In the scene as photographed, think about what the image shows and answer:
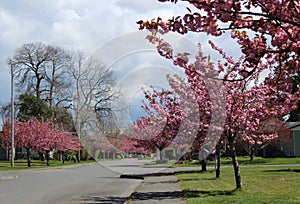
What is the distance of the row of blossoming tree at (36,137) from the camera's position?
159ft

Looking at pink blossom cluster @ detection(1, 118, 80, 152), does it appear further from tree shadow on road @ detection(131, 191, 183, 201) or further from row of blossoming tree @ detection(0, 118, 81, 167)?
tree shadow on road @ detection(131, 191, 183, 201)

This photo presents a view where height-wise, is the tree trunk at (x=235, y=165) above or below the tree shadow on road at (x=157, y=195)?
above

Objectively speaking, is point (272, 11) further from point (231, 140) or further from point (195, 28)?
point (231, 140)

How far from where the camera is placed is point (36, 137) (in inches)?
1918

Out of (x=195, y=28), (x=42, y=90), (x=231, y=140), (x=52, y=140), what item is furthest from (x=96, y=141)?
(x=195, y=28)

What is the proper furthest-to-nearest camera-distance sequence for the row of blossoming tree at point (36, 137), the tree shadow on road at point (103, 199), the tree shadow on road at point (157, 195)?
the row of blossoming tree at point (36, 137), the tree shadow on road at point (103, 199), the tree shadow on road at point (157, 195)

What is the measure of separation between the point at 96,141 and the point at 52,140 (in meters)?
7.21

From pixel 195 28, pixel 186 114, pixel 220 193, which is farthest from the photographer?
pixel 186 114

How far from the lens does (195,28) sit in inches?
238

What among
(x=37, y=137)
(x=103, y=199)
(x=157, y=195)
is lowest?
(x=103, y=199)

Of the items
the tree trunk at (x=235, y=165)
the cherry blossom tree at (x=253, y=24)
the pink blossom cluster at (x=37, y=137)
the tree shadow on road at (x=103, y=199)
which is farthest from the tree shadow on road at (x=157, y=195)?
the pink blossom cluster at (x=37, y=137)

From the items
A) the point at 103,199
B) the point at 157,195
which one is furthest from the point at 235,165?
the point at 103,199

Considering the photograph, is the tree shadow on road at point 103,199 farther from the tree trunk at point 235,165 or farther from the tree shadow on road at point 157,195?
the tree trunk at point 235,165

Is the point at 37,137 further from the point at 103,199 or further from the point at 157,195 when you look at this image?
the point at 157,195
